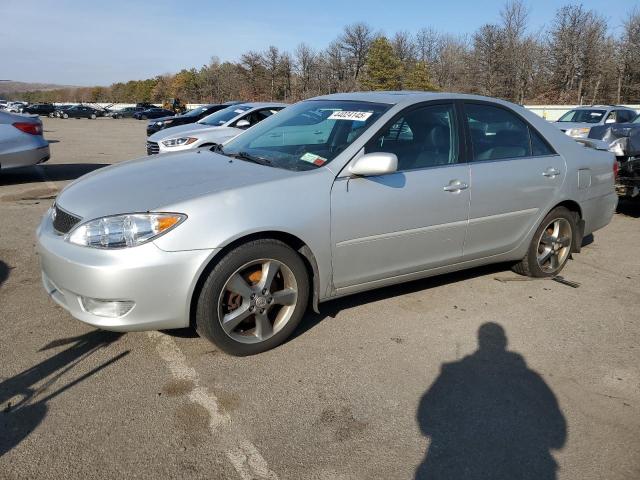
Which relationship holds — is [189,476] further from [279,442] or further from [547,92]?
[547,92]

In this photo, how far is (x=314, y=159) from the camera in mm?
3574

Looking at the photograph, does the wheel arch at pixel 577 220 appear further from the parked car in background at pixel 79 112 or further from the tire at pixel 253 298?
the parked car in background at pixel 79 112

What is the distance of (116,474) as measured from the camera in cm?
227

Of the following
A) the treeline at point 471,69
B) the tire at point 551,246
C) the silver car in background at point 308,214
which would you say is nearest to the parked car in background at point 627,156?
the tire at point 551,246

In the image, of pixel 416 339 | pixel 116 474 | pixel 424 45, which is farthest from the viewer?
pixel 424 45

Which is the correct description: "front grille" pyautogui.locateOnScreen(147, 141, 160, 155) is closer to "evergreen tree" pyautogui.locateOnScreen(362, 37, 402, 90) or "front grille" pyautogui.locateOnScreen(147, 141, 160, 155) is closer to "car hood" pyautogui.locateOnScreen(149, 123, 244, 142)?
"car hood" pyautogui.locateOnScreen(149, 123, 244, 142)

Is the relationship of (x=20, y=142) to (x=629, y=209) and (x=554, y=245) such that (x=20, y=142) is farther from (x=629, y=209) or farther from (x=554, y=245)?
(x=629, y=209)

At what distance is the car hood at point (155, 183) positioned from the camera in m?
3.07

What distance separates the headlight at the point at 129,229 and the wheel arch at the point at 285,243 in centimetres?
31

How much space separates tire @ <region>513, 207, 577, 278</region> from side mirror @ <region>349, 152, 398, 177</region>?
1947 millimetres

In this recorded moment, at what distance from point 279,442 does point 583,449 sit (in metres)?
1.46

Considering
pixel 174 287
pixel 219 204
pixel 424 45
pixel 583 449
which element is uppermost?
pixel 424 45

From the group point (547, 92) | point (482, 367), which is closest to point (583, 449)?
point (482, 367)

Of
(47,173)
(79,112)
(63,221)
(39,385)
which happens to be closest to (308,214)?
(63,221)
